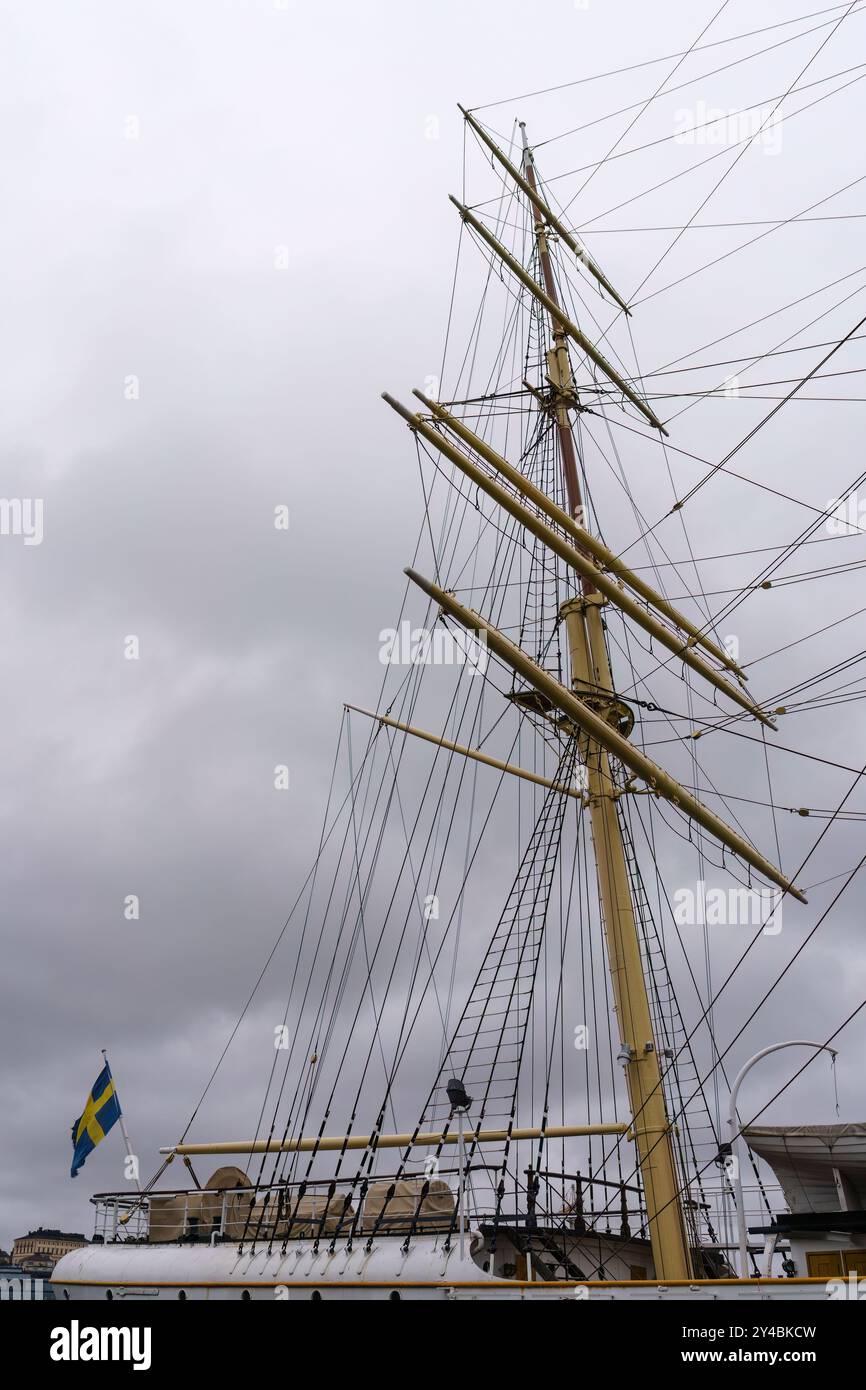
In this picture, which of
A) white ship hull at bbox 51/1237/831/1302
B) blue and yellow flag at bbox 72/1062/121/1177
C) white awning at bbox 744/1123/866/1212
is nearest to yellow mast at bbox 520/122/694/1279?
white awning at bbox 744/1123/866/1212

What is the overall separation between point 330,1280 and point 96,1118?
29.1 feet

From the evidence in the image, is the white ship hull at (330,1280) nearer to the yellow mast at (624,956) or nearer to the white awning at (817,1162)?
the yellow mast at (624,956)

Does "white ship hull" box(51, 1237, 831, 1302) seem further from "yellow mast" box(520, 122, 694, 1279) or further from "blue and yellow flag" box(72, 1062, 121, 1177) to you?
"yellow mast" box(520, 122, 694, 1279)

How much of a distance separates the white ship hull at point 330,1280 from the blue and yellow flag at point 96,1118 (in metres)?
2.01

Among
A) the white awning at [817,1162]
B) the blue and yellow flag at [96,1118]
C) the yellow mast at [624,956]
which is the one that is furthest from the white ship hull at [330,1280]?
the white awning at [817,1162]

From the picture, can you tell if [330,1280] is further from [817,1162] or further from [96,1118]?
[96,1118]

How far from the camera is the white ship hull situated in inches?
484

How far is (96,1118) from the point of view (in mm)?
23625

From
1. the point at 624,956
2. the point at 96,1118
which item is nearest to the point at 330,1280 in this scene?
the point at 624,956

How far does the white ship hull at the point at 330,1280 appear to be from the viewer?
12.3 meters

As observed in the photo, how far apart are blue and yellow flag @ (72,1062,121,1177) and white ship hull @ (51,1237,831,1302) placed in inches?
79.3

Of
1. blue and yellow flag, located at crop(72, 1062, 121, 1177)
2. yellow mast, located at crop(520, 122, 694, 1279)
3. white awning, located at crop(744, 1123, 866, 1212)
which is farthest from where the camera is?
blue and yellow flag, located at crop(72, 1062, 121, 1177)
